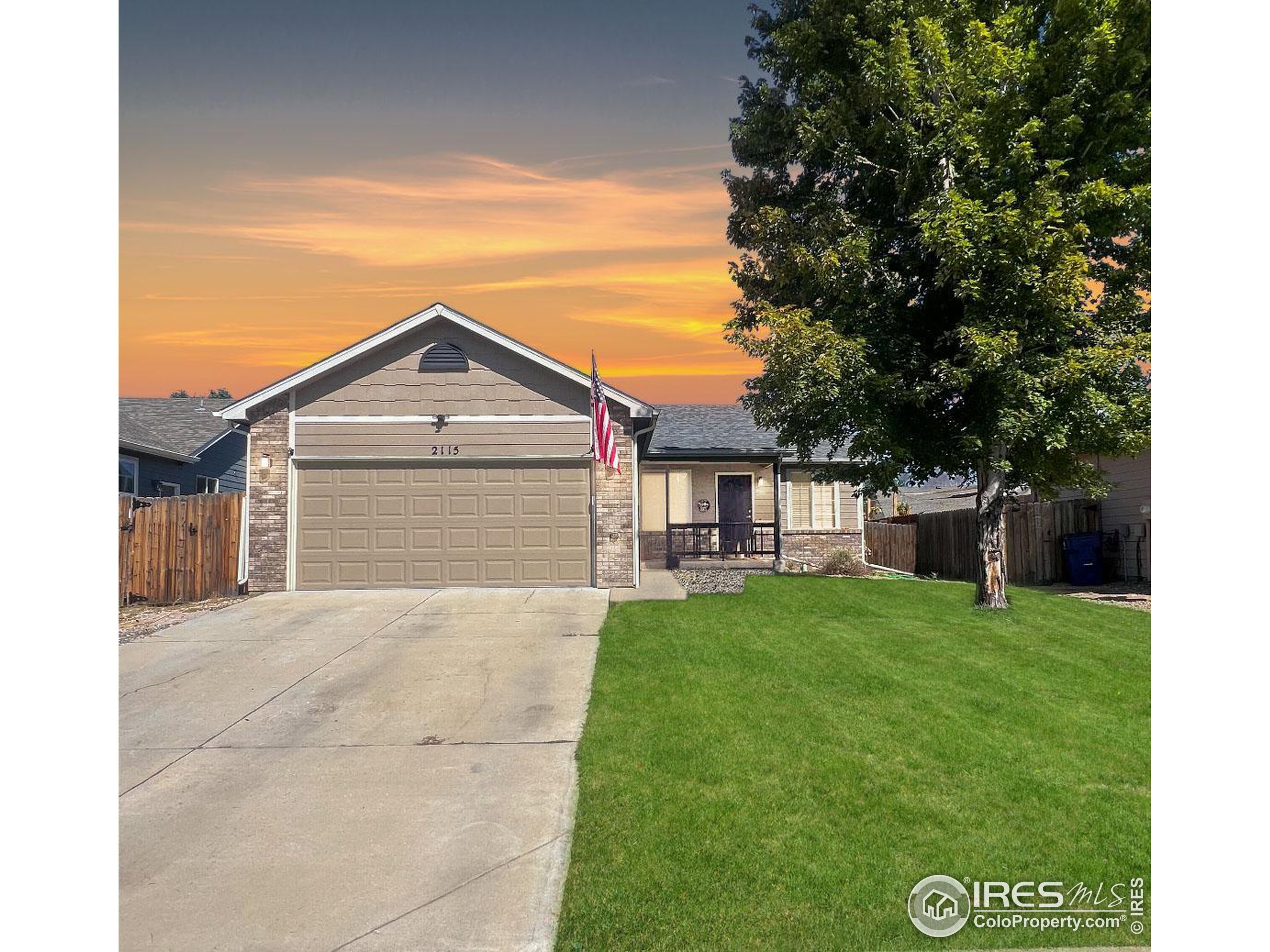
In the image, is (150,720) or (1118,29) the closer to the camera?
(150,720)

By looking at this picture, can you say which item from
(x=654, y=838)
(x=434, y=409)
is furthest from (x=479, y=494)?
(x=654, y=838)

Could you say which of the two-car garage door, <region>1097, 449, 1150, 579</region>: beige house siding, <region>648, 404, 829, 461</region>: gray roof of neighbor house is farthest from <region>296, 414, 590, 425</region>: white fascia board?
<region>1097, 449, 1150, 579</region>: beige house siding

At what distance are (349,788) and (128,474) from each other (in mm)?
17493

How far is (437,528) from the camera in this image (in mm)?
15312

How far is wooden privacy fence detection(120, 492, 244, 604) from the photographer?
549 inches

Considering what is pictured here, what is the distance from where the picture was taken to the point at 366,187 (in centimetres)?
768

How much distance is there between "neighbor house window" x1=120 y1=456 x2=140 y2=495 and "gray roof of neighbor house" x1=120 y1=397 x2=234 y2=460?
48 centimetres

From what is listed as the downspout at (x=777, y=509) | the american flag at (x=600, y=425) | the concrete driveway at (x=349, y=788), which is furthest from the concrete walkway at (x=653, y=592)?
the downspout at (x=777, y=509)

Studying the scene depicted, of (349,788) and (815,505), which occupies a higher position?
(815,505)

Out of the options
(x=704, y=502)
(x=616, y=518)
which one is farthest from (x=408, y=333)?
(x=704, y=502)

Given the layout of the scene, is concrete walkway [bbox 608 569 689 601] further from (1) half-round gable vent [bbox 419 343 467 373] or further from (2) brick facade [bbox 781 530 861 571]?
(2) brick facade [bbox 781 530 861 571]

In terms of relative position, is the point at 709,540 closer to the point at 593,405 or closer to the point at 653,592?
the point at 653,592
